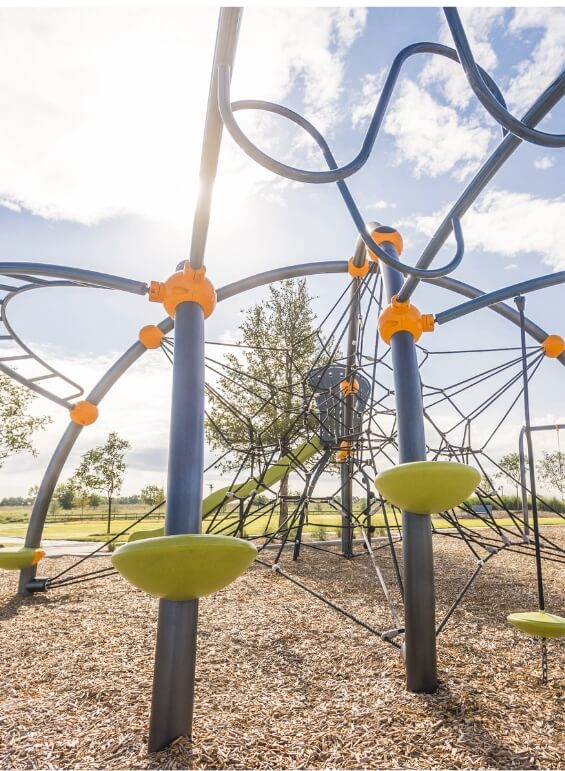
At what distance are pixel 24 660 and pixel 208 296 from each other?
9.28 feet

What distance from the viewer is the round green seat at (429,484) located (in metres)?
2.14

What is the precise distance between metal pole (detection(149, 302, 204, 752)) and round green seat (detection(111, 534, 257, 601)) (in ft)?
1.04

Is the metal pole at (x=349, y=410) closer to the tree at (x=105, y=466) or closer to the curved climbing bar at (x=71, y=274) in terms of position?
the curved climbing bar at (x=71, y=274)

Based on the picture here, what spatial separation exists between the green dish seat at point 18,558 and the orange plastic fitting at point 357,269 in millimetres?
4562

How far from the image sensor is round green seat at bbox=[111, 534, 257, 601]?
1.69 m

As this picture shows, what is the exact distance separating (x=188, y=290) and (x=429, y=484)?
1.61 meters

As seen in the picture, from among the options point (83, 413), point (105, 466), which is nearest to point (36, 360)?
point (83, 413)

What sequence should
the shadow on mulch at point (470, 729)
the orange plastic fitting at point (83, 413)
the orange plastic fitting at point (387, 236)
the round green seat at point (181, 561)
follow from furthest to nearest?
the orange plastic fitting at point (83, 413) → the orange plastic fitting at point (387, 236) → the shadow on mulch at point (470, 729) → the round green seat at point (181, 561)

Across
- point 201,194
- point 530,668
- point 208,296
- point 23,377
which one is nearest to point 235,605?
point 530,668

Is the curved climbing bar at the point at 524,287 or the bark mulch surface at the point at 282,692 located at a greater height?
the curved climbing bar at the point at 524,287

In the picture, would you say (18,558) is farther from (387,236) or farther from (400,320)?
(387,236)

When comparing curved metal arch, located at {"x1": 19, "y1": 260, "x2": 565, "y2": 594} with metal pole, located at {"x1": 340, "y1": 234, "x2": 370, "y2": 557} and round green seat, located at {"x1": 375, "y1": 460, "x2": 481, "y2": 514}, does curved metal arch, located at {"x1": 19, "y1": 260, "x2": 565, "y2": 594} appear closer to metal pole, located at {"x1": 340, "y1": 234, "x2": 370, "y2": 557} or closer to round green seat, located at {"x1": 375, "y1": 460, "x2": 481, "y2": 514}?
metal pole, located at {"x1": 340, "y1": 234, "x2": 370, "y2": 557}

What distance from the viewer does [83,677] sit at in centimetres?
279

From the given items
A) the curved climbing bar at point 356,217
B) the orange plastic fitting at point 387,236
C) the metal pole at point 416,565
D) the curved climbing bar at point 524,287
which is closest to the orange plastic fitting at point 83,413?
the orange plastic fitting at point 387,236
